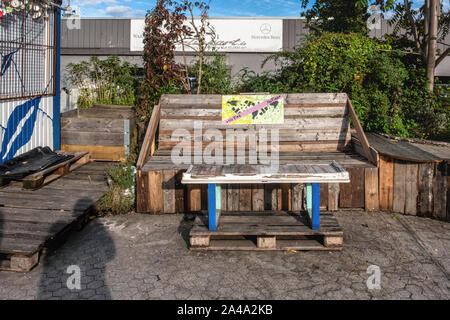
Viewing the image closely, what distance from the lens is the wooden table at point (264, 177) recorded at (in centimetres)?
470

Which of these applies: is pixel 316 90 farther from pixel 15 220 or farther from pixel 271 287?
pixel 15 220

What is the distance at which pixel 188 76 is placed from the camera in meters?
9.37

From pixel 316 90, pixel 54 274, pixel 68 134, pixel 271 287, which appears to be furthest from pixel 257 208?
pixel 68 134

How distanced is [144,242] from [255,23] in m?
17.0

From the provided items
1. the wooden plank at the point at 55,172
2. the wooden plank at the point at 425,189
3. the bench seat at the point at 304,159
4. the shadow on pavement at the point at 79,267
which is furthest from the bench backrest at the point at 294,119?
the shadow on pavement at the point at 79,267

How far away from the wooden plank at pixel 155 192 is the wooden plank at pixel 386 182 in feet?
11.2

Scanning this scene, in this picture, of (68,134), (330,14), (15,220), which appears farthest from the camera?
(330,14)

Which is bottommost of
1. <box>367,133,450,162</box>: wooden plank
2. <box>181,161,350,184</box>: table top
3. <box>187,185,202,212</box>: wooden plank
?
<box>187,185,202,212</box>: wooden plank

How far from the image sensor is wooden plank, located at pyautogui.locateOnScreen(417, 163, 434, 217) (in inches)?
238

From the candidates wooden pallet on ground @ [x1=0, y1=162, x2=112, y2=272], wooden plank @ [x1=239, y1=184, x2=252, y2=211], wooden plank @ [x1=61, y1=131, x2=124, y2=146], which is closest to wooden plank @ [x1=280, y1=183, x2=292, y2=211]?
wooden plank @ [x1=239, y1=184, x2=252, y2=211]

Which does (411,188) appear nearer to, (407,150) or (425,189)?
(425,189)

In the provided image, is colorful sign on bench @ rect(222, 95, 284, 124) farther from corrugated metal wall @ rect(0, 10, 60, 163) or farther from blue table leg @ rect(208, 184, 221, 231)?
corrugated metal wall @ rect(0, 10, 60, 163)

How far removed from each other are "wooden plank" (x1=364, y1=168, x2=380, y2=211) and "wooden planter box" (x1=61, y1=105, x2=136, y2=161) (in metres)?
4.46

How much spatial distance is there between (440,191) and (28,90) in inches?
281
